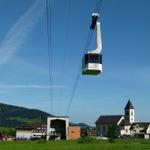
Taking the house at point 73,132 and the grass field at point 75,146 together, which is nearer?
the grass field at point 75,146

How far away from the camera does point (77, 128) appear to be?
135875mm

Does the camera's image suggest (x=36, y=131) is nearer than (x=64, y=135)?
No

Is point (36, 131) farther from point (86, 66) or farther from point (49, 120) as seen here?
point (86, 66)

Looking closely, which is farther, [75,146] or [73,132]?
[73,132]

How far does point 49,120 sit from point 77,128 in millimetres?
10501

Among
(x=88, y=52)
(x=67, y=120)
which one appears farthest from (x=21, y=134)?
(x=88, y=52)

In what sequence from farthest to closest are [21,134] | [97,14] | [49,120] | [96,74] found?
[21,134]
[49,120]
[96,74]
[97,14]

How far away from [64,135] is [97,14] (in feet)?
371

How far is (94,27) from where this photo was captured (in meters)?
19.8

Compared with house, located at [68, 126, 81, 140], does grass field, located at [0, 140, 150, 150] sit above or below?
below

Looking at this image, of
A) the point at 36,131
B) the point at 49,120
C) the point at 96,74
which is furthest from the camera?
the point at 36,131

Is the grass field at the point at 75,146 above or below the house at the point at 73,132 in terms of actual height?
below

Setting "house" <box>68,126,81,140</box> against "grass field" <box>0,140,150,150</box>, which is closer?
"grass field" <box>0,140,150,150</box>

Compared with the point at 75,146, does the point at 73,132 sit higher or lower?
higher
